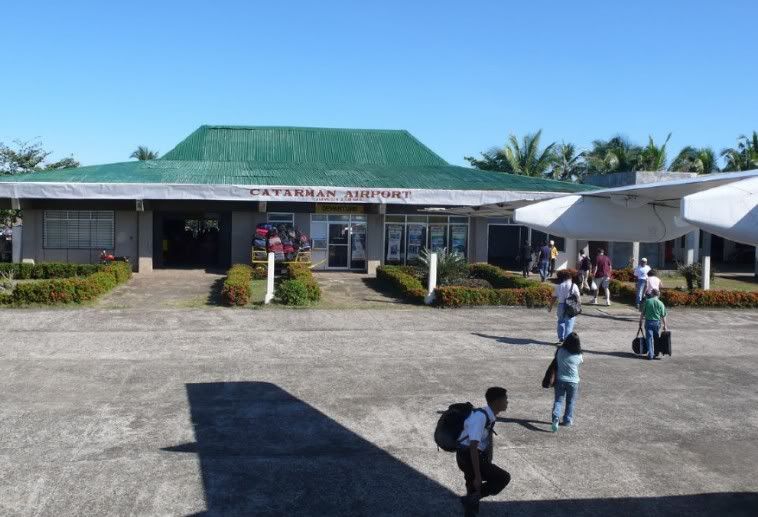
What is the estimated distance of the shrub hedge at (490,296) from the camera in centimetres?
1850

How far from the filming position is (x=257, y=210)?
27266mm

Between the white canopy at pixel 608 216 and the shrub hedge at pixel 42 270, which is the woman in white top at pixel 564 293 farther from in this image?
the shrub hedge at pixel 42 270

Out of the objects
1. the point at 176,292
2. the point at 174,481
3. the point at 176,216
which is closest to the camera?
the point at 174,481

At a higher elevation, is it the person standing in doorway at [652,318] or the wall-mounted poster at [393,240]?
the wall-mounted poster at [393,240]

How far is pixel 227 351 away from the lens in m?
12.6

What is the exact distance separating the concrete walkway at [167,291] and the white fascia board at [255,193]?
289 centimetres

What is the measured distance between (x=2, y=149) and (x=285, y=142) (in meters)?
13.9

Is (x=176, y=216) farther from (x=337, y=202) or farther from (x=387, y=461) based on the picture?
(x=387, y=461)

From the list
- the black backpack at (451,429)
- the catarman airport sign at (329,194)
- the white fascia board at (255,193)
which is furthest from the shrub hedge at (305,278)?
the black backpack at (451,429)

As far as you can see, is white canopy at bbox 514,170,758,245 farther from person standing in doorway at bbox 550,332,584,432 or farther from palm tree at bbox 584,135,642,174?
palm tree at bbox 584,135,642,174

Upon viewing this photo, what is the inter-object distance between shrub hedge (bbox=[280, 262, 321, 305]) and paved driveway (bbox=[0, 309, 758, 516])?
365cm

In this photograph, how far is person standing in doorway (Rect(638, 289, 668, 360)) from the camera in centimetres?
1245

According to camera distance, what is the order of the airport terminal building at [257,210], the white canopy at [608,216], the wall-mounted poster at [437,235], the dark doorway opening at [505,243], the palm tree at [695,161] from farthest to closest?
the palm tree at [695,161] < the dark doorway opening at [505,243] < the wall-mounted poster at [437,235] < the airport terminal building at [257,210] < the white canopy at [608,216]

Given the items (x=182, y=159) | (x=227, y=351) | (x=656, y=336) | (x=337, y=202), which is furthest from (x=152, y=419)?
(x=182, y=159)
